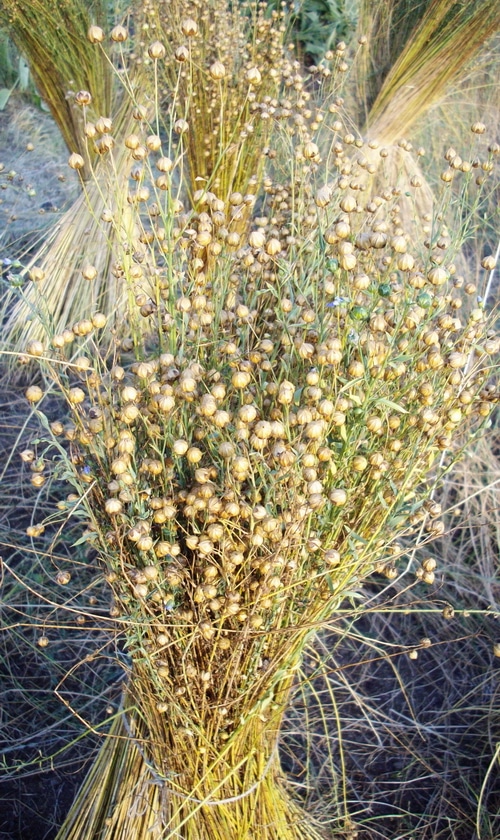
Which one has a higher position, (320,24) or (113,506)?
(320,24)

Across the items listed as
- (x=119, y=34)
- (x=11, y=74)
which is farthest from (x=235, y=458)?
(x=11, y=74)

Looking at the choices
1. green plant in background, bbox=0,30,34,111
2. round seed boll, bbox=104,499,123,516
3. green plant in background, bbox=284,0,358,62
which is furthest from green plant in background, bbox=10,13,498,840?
green plant in background, bbox=0,30,34,111

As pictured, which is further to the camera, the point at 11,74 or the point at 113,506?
the point at 11,74

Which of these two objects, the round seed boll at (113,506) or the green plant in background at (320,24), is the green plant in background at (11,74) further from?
the round seed boll at (113,506)

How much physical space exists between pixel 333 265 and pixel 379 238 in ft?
0.27

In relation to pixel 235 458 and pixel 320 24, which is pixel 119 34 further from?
pixel 320 24

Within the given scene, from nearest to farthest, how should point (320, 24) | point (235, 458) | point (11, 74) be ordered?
point (235, 458) → point (320, 24) → point (11, 74)

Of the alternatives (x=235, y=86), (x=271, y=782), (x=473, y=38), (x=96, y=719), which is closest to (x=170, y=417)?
(x=271, y=782)

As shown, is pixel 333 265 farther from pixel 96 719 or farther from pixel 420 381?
pixel 96 719

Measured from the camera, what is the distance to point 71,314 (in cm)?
247

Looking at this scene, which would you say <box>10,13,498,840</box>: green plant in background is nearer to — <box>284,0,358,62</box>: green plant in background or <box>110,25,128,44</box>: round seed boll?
<box>110,25,128,44</box>: round seed boll

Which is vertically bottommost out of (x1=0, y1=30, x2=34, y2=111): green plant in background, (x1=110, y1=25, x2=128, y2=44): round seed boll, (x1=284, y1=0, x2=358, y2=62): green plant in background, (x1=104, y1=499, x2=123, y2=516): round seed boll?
(x1=104, y1=499, x2=123, y2=516): round seed boll

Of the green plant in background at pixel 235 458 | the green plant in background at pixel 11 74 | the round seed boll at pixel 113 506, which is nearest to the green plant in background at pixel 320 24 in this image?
the green plant in background at pixel 11 74

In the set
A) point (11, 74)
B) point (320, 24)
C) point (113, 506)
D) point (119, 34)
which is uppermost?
point (320, 24)
